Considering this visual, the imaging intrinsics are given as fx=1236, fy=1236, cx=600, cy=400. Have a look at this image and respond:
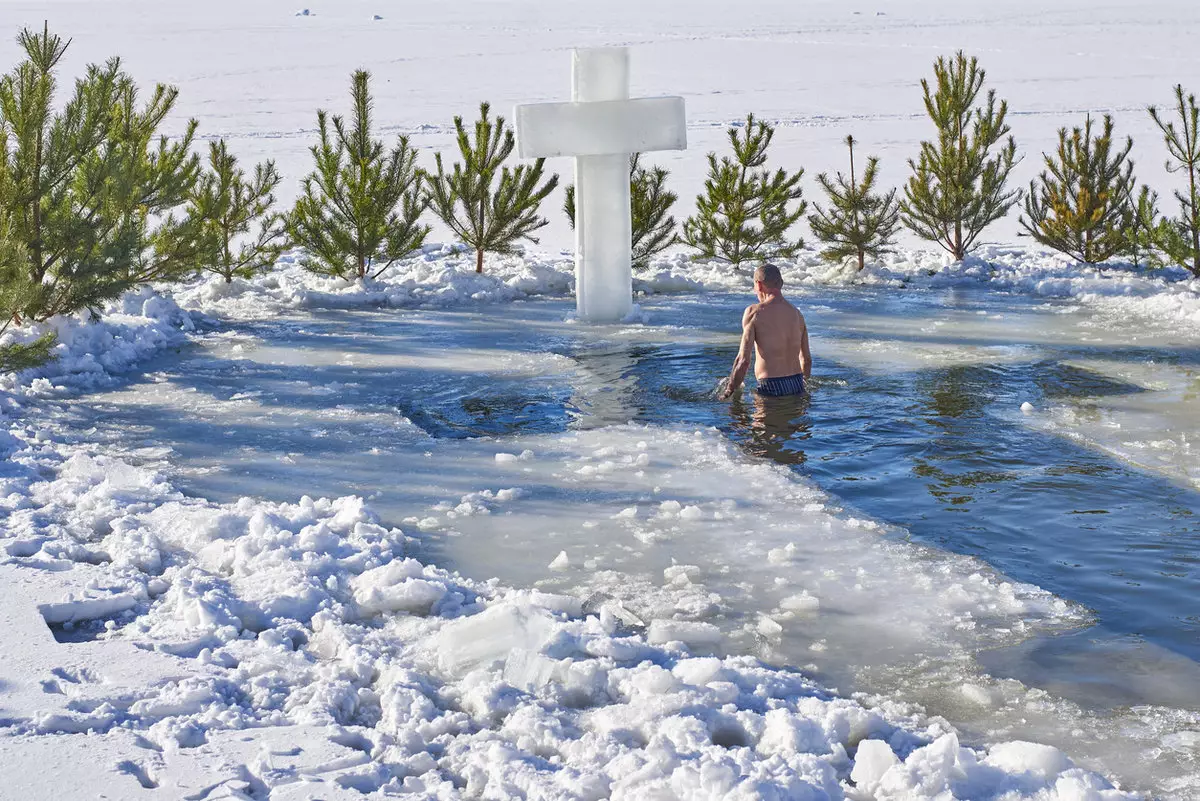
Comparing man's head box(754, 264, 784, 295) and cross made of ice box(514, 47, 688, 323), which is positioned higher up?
cross made of ice box(514, 47, 688, 323)

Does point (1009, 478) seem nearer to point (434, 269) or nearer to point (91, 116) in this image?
point (91, 116)

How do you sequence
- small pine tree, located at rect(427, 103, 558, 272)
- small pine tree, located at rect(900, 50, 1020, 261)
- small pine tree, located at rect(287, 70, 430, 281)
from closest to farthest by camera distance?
small pine tree, located at rect(287, 70, 430, 281) → small pine tree, located at rect(427, 103, 558, 272) → small pine tree, located at rect(900, 50, 1020, 261)

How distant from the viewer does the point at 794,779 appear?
3.73m

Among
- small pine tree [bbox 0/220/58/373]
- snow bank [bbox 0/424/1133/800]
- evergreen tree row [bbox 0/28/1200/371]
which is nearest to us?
snow bank [bbox 0/424/1133/800]

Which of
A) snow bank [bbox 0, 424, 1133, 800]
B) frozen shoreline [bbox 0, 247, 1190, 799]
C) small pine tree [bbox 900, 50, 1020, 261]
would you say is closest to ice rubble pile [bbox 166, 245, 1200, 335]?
small pine tree [bbox 900, 50, 1020, 261]

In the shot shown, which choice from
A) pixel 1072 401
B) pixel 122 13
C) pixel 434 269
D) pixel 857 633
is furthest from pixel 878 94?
pixel 122 13

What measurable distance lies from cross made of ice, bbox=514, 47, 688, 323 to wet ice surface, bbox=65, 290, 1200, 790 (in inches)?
26.8

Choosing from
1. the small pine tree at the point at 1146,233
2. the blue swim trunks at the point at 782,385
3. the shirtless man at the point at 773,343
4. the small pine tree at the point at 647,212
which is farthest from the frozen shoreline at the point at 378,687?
the small pine tree at the point at 1146,233

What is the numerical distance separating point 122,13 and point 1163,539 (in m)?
140

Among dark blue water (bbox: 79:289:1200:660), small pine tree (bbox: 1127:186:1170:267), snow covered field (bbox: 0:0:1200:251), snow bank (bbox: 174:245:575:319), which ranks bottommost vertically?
dark blue water (bbox: 79:289:1200:660)

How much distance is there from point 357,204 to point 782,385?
6459 mm

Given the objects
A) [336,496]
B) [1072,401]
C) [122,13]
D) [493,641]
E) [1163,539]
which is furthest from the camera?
[122,13]

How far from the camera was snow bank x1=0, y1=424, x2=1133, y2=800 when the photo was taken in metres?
3.79

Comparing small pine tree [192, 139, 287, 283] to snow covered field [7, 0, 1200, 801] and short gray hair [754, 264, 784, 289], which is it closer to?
snow covered field [7, 0, 1200, 801]
